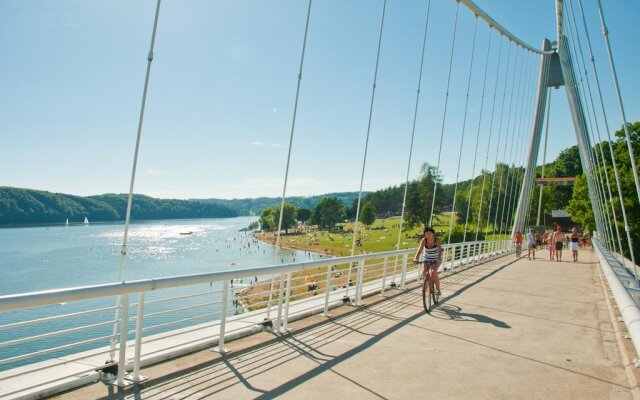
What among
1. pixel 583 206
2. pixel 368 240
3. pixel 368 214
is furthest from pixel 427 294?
pixel 368 214

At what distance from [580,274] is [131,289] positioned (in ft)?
51.3

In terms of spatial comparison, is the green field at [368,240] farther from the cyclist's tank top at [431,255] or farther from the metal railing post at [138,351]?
the metal railing post at [138,351]

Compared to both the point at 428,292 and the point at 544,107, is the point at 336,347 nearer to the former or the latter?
the point at 428,292

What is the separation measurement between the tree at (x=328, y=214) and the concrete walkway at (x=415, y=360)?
131 metres

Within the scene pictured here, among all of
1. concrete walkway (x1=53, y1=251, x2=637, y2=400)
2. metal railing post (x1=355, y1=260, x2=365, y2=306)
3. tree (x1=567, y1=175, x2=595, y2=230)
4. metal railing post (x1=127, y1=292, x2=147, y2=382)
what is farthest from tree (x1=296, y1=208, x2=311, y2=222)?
metal railing post (x1=127, y1=292, x2=147, y2=382)

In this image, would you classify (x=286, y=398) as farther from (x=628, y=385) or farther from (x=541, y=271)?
(x=541, y=271)

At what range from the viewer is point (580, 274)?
51.9 feet

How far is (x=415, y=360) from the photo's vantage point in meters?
5.21

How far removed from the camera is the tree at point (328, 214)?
140 meters

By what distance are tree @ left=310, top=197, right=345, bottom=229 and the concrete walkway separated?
131 metres

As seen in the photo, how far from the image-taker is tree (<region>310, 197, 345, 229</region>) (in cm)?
14000

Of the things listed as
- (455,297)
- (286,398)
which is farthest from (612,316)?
(286,398)

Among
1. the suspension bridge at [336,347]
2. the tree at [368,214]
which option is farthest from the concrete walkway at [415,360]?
the tree at [368,214]

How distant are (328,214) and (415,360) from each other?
13482 cm
